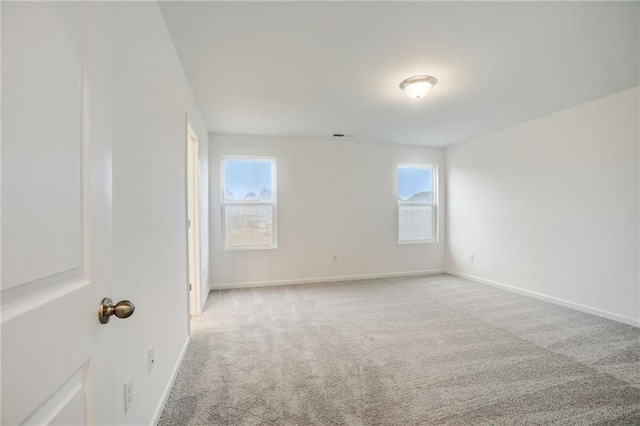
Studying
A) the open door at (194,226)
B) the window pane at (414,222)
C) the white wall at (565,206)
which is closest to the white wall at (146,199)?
the open door at (194,226)

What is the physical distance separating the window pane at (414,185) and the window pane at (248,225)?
2436mm

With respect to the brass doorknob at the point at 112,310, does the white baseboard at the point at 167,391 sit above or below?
below

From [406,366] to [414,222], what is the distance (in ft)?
11.2

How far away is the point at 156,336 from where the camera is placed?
63.6 inches

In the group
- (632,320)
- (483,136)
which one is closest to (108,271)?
(632,320)

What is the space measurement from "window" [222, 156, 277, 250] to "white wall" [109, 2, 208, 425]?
7.07 feet

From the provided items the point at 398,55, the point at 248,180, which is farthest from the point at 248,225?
the point at 398,55

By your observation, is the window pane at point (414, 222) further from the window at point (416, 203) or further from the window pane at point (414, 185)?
the window pane at point (414, 185)

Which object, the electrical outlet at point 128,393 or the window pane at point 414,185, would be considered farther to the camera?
the window pane at point 414,185

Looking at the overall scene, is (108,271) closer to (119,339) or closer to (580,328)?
(119,339)

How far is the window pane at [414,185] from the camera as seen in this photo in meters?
5.16

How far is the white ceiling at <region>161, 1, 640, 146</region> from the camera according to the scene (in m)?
1.75

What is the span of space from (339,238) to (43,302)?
4.38 m

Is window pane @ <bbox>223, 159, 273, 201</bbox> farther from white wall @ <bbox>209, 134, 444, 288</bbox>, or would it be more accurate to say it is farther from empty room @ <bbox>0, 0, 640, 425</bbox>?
white wall @ <bbox>209, 134, 444, 288</bbox>
